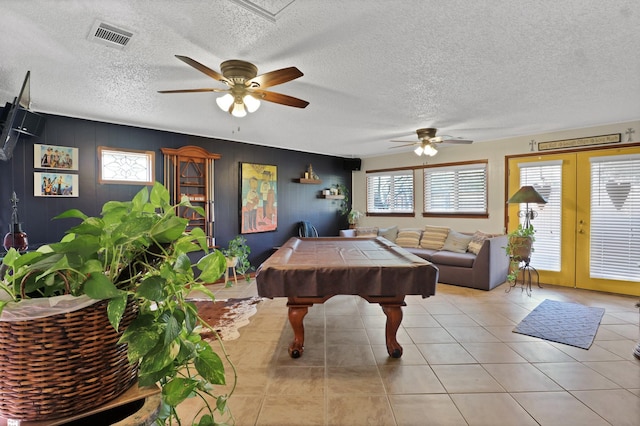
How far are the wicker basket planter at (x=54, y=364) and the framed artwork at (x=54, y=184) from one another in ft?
14.6

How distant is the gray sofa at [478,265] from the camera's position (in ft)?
15.6

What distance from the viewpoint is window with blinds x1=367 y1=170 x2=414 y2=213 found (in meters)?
6.89

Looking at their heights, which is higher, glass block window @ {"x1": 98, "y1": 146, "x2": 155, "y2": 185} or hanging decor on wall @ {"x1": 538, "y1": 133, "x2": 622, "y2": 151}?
hanging decor on wall @ {"x1": 538, "y1": 133, "x2": 622, "y2": 151}

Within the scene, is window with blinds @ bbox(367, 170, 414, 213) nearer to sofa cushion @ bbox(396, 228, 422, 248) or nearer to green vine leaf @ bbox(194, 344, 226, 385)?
sofa cushion @ bbox(396, 228, 422, 248)

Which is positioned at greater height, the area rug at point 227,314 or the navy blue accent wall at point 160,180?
the navy blue accent wall at point 160,180

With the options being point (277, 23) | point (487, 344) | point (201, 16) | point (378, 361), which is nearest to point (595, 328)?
point (487, 344)

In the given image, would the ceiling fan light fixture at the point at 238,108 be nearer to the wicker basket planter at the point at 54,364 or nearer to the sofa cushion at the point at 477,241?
the wicker basket planter at the point at 54,364

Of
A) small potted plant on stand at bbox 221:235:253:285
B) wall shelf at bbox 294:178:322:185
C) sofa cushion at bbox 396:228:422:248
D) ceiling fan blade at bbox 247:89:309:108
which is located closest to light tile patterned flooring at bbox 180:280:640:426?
small potted plant on stand at bbox 221:235:253:285

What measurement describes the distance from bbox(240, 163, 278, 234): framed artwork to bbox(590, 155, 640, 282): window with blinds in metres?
5.37

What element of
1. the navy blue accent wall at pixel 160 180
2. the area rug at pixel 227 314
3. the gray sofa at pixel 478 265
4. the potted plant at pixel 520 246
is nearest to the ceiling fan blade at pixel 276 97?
the area rug at pixel 227 314

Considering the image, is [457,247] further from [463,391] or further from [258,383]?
[258,383]

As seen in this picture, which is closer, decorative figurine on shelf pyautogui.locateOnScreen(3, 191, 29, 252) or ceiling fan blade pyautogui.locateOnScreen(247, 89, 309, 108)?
ceiling fan blade pyautogui.locateOnScreen(247, 89, 309, 108)

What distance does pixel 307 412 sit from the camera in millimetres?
2006

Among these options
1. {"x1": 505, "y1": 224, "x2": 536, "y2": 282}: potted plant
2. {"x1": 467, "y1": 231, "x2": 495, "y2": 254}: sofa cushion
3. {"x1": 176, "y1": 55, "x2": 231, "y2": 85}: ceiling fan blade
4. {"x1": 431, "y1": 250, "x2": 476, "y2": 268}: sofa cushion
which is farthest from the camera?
{"x1": 467, "y1": 231, "x2": 495, "y2": 254}: sofa cushion
